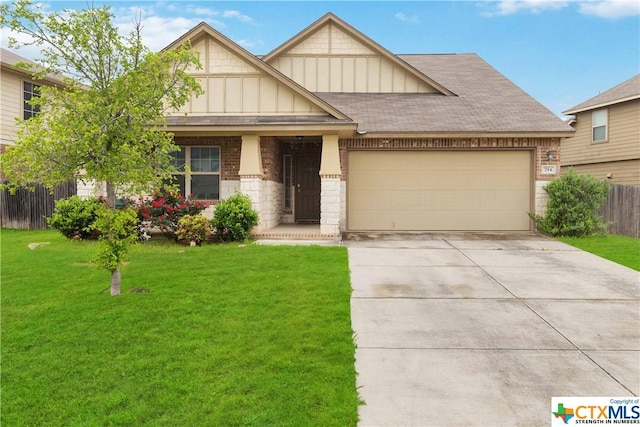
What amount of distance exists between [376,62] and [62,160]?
42.1 ft

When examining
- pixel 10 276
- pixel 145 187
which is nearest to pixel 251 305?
pixel 145 187

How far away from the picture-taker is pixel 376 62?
16391 millimetres

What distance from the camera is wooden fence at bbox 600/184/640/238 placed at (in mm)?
14531

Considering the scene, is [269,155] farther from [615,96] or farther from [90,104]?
[615,96]

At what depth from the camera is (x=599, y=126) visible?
19.4 meters

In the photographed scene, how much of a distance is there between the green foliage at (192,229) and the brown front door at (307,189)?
17.2ft

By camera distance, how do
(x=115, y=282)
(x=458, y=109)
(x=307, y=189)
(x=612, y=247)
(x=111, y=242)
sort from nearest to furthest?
(x=111, y=242) → (x=115, y=282) → (x=612, y=247) → (x=458, y=109) → (x=307, y=189)

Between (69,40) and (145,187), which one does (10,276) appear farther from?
(69,40)

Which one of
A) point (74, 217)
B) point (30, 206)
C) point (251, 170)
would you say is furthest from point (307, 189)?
point (30, 206)

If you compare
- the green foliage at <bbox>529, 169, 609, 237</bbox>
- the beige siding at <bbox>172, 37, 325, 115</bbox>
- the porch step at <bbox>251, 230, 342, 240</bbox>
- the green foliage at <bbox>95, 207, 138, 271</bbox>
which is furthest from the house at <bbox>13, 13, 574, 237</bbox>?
the green foliage at <bbox>95, 207, 138, 271</bbox>

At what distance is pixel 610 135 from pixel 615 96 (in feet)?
5.32

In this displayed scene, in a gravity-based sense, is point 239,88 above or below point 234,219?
above

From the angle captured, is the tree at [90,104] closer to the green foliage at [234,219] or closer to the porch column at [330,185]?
the green foliage at [234,219]

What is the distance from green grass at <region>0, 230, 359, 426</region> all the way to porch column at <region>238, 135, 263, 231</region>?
417 cm
